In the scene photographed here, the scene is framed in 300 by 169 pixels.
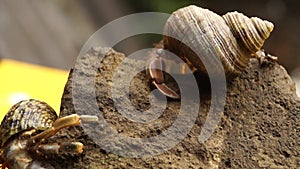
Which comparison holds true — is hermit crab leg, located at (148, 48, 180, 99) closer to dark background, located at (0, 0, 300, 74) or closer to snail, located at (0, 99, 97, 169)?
snail, located at (0, 99, 97, 169)

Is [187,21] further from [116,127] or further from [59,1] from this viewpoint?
[59,1]

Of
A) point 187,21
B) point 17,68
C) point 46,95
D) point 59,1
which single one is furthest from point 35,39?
point 187,21

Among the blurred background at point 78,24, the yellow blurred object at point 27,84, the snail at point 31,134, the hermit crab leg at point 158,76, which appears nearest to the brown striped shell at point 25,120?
the snail at point 31,134

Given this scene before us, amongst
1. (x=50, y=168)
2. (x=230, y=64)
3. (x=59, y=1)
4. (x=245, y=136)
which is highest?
(x=59, y=1)

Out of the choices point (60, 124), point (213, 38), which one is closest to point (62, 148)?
point (60, 124)

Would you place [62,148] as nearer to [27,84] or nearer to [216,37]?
[216,37]

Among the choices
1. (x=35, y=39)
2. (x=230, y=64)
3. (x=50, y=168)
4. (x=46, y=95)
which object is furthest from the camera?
(x=35, y=39)

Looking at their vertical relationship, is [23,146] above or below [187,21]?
below
